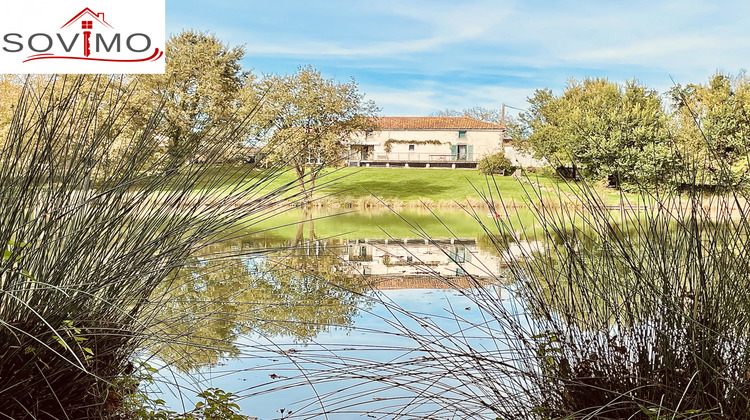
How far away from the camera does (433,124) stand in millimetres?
32750

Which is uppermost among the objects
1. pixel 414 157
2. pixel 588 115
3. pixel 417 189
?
pixel 588 115

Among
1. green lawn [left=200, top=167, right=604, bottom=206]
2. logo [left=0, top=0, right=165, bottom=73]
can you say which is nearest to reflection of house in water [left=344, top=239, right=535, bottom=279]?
green lawn [left=200, top=167, right=604, bottom=206]

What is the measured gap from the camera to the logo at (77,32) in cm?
1263

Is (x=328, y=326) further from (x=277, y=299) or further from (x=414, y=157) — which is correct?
(x=414, y=157)

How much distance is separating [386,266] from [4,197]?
6.43m

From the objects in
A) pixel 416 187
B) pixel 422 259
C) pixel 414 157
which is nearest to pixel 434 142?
pixel 414 157

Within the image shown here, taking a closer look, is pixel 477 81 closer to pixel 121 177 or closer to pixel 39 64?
pixel 39 64

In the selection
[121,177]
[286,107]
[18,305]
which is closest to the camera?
[18,305]

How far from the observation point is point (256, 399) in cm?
314

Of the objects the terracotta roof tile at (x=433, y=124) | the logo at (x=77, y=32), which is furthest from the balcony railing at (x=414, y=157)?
the logo at (x=77, y=32)

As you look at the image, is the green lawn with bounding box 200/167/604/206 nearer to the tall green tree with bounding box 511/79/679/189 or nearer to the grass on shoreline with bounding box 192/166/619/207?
the grass on shoreline with bounding box 192/166/619/207

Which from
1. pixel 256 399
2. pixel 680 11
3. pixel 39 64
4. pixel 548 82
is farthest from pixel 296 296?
pixel 548 82

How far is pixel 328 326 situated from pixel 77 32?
12305 mm

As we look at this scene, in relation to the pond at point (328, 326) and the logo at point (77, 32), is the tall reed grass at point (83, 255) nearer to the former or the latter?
the pond at point (328, 326)
